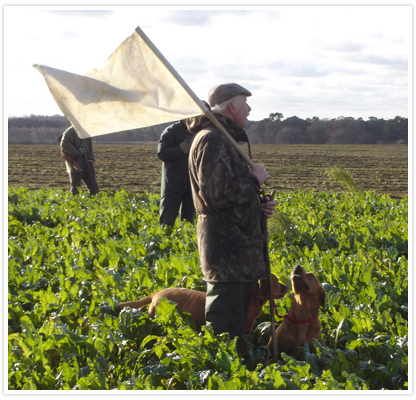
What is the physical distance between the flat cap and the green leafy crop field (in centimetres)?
163

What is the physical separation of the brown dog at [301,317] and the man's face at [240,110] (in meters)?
1.18

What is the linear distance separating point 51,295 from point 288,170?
2274 cm

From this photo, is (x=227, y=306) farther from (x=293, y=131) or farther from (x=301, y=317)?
(x=293, y=131)

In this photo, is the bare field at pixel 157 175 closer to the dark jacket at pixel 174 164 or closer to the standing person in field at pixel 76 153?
the standing person in field at pixel 76 153

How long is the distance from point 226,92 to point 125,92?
74 centimetres

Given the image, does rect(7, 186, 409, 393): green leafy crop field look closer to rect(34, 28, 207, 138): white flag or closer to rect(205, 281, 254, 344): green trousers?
rect(205, 281, 254, 344): green trousers

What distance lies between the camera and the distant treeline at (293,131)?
5803 cm

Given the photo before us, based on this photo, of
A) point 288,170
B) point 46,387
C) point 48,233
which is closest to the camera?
point 46,387

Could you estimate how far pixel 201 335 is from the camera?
352 centimetres

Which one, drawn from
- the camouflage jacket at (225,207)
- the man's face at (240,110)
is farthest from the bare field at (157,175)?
the camouflage jacket at (225,207)

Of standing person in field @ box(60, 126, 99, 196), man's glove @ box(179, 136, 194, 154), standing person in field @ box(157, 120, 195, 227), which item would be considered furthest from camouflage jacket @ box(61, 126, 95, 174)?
man's glove @ box(179, 136, 194, 154)

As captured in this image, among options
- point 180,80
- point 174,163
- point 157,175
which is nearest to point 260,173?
point 180,80
